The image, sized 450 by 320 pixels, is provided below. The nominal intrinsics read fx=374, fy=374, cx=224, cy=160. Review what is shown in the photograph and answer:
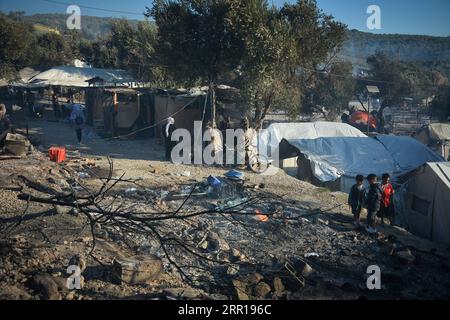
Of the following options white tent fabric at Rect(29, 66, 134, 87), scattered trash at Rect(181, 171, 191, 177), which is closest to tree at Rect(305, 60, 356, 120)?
white tent fabric at Rect(29, 66, 134, 87)

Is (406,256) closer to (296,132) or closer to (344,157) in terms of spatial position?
(344,157)

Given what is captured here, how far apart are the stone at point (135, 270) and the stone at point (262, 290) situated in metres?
1.34

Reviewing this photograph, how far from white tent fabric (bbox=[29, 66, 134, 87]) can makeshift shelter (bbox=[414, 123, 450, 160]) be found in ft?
52.4

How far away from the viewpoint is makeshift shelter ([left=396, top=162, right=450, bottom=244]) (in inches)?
303

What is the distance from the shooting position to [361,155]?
11438 millimetres

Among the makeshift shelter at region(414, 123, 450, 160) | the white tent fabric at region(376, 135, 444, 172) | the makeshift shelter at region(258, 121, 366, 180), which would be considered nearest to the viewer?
the white tent fabric at region(376, 135, 444, 172)

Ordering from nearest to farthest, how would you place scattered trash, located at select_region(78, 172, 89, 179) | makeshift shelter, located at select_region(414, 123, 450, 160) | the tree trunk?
scattered trash, located at select_region(78, 172, 89, 179), the tree trunk, makeshift shelter, located at select_region(414, 123, 450, 160)

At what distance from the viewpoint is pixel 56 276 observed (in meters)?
4.69

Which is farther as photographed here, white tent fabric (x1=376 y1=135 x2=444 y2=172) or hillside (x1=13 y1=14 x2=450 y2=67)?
hillside (x1=13 y1=14 x2=450 y2=67)

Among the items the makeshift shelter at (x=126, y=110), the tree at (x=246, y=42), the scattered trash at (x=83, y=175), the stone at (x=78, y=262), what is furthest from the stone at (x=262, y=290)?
the makeshift shelter at (x=126, y=110)

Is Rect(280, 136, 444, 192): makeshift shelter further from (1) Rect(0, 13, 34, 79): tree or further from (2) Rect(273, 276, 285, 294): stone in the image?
(1) Rect(0, 13, 34, 79): tree

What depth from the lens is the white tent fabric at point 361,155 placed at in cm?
1100

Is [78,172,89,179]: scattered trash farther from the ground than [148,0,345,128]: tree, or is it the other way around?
[148,0,345,128]: tree
